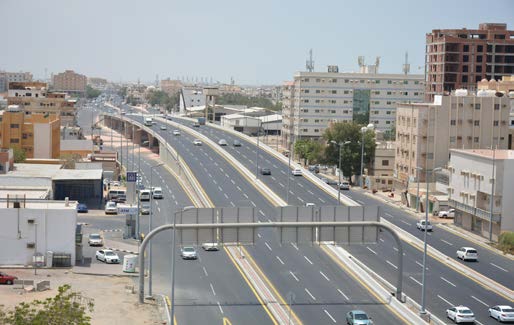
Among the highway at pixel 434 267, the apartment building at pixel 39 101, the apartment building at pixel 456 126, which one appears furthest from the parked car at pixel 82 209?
the apartment building at pixel 39 101

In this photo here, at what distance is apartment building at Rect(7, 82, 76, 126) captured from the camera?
130 meters

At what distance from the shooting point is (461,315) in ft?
130

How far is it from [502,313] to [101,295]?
1691 centimetres

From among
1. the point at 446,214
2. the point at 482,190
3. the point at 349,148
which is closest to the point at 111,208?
the point at 446,214

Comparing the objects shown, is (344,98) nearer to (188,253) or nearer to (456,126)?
(456,126)

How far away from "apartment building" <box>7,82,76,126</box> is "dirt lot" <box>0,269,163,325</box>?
77822 mm

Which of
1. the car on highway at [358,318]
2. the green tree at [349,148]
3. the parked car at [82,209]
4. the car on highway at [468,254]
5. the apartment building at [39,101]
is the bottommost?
the car on highway at [358,318]

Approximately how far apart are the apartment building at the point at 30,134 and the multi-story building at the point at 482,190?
41.4 m

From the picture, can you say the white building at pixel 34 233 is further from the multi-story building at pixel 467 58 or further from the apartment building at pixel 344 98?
the multi-story building at pixel 467 58

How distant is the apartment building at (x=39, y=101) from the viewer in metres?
130

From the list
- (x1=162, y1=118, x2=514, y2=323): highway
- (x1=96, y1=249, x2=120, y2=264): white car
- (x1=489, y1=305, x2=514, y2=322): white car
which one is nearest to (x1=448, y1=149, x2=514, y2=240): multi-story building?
(x1=162, y1=118, x2=514, y2=323): highway

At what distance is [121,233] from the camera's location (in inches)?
2413

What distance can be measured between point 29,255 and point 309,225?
1787 centimetres

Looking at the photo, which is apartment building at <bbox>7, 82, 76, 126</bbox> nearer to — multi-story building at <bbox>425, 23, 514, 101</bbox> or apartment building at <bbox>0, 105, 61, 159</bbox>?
apartment building at <bbox>0, 105, 61, 159</bbox>
